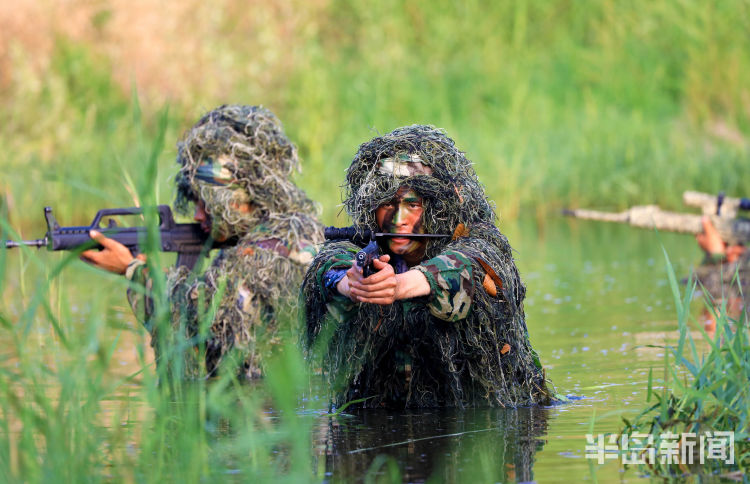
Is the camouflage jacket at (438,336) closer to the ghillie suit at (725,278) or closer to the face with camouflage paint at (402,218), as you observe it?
the face with camouflage paint at (402,218)

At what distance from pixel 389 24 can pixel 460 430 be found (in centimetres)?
1915

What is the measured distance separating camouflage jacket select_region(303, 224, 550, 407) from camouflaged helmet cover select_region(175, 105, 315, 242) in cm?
171

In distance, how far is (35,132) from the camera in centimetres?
1769

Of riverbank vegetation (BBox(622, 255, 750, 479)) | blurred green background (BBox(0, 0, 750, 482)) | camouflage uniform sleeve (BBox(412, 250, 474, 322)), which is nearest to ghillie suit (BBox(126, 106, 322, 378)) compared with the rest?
blurred green background (BBox(0, 0, 750, 482))

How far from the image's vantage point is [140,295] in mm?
7266

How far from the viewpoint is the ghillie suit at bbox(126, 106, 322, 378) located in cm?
715

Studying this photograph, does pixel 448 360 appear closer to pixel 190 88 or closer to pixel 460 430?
pixel 460 430

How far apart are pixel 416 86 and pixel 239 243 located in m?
13.6

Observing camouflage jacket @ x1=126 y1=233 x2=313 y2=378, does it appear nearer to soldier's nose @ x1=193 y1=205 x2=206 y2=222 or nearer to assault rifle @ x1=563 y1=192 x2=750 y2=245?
soldier's nose @ x1=193 y1=205 x2=206 y2=222

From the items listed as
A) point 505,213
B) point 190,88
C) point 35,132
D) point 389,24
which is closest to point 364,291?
point 505,213

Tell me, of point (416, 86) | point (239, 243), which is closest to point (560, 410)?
point (239, 243)
